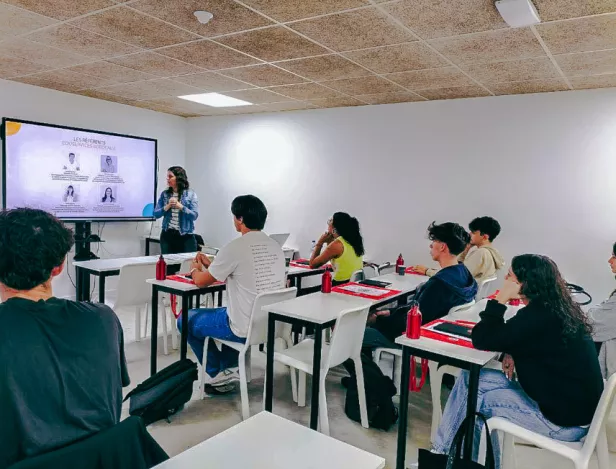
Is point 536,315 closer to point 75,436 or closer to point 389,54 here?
point 75,436

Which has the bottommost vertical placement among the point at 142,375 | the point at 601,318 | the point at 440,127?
the point at 142,375

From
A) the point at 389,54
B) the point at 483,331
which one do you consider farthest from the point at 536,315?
the point at 389,54

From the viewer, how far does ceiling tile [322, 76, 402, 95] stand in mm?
4242

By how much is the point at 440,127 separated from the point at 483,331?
3.42 meters

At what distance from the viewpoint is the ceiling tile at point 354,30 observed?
9.00 ft

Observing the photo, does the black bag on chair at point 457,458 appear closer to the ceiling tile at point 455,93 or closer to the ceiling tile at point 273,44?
the ceiling tile at point 273,44

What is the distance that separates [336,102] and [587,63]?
2546 mm

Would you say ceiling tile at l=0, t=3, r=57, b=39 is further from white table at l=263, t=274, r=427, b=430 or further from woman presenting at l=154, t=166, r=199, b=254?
white table at l=263, t=274, r=427, b=430

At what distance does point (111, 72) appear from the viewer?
4316mm

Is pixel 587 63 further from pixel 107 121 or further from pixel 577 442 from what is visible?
pixel 107 121

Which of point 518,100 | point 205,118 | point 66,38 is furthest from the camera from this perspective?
point 205,118

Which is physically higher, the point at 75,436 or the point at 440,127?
the point at 440,127

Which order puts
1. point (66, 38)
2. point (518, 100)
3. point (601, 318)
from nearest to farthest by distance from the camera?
point (601, 318) → point (66, 38) → point (518, 100)

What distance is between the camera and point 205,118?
6.71m
